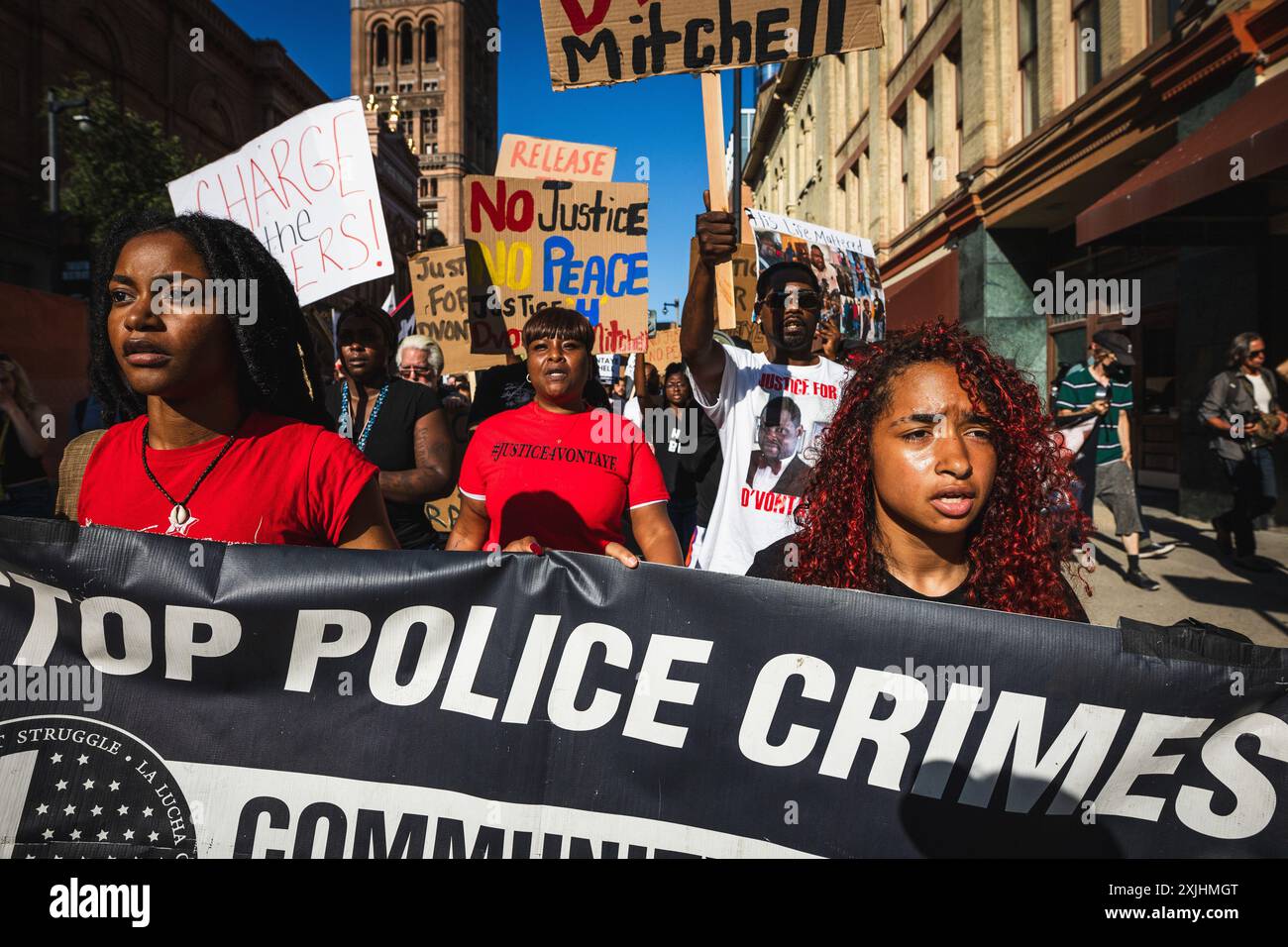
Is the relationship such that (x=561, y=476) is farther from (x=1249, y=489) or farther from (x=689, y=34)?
(x=1249, y=489)

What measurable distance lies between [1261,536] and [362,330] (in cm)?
885

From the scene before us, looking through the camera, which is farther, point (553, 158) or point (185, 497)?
point (553, 158)

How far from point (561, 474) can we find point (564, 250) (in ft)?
10.3

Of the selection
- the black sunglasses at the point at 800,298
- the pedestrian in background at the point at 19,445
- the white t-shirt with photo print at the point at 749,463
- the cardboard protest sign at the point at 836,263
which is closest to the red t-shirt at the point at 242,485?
the white t-shirt with photo print at the point at 749,463

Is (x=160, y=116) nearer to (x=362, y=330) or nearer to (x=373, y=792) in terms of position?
(x=362, y=330)

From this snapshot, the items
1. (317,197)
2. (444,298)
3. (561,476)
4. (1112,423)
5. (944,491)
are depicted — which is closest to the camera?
(944,491)

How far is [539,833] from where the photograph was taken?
168 centimetres

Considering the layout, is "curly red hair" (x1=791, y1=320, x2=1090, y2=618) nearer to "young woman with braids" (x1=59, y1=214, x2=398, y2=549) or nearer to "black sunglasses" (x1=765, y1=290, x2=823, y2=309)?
"young woman with braids" (x1=59, y1=214, x2=398, y2=549)

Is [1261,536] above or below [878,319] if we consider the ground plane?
below

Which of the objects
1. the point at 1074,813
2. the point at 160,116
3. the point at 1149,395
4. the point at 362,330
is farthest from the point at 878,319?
the point at 160,116

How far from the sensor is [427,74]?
85.3 m

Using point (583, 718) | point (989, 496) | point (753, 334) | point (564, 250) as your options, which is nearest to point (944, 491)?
point (989, 496)

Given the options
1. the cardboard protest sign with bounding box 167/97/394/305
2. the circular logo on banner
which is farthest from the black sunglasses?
the circular logo on banner

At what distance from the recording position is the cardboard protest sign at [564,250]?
18.2 feet
